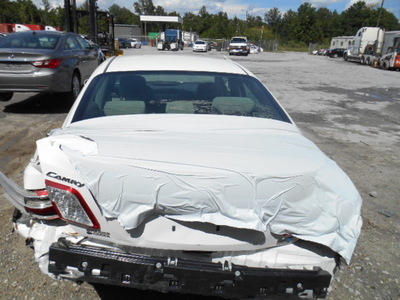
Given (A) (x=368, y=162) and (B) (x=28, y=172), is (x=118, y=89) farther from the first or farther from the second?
(A) (x=368, y=162)

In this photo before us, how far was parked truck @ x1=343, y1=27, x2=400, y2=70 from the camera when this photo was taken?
28.5 metres

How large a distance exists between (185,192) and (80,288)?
137 centimetres

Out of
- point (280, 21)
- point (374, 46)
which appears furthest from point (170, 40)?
point (280, 21)

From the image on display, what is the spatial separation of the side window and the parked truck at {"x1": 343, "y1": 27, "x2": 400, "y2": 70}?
25084mm

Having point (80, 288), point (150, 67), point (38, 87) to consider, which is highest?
point (150, 67)

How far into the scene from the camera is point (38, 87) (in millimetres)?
6902

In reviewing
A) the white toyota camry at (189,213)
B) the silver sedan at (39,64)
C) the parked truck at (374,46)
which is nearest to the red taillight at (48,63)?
the silver sedan at (39,64)

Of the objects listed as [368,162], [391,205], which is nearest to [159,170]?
[391,205]

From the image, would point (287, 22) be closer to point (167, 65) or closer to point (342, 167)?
point (342, 167)

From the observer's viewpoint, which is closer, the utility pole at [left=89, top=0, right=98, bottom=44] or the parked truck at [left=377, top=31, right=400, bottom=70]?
the utility pole at [left=89, top=0, right=98, bottom=44]

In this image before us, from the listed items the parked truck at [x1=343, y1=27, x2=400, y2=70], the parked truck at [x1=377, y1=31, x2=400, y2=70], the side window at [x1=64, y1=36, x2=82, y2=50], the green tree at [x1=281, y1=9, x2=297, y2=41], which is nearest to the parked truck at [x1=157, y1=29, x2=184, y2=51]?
the parked truck at [x1=343, y1=27, x2=400, y2=70]

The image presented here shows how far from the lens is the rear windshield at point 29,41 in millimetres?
7383

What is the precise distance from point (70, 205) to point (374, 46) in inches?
1422

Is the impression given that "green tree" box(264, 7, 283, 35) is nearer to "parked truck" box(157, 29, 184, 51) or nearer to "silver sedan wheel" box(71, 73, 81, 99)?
"parked truck" box(157, 29, 184, 51)
